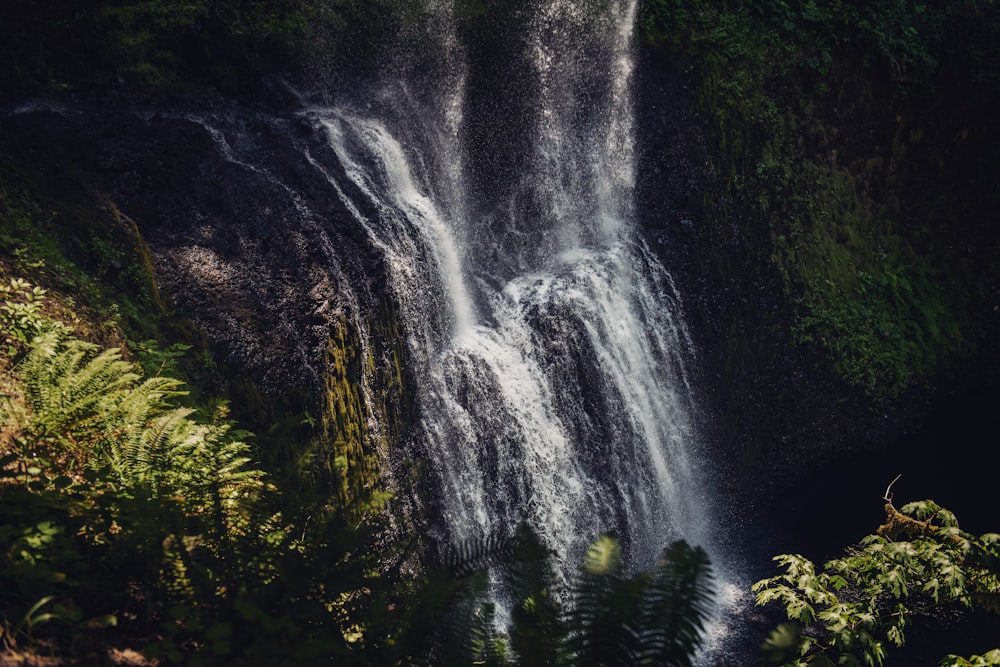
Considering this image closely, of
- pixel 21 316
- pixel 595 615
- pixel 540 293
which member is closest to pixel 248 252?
pixel 21 316

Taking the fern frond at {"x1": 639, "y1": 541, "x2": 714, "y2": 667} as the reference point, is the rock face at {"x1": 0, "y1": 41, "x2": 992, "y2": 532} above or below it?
above

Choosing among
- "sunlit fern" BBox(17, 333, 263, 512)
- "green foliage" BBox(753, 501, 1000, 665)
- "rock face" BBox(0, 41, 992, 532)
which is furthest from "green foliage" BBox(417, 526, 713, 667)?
"rock face" BBox(0, 41, 992, 532)

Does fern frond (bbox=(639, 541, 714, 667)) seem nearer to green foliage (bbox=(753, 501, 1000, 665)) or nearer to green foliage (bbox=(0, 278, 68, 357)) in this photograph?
green foliage (bbox=(753, 501, 1000, 665))

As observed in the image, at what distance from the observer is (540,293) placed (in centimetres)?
1088

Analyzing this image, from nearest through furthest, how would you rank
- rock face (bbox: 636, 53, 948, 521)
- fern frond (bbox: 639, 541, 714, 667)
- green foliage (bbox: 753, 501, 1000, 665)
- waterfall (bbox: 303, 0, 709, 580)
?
1. fern frond (bbox: 639, 541, 714, 667)
2. green foliage (bbox: 753, 501, 1000, 665)
3. waterfall (bbox: 303, 0, 709, 580)
4. rock face (bbox: 636, 53, 948, 521)

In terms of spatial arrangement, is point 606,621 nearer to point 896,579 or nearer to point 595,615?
point 595,615

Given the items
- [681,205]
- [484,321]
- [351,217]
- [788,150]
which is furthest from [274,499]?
[788,150]

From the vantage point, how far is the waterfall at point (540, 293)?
9305 millimetres

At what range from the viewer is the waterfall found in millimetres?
9305

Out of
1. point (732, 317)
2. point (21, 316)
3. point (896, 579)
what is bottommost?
point (896, 579)

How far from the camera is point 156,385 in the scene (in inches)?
215

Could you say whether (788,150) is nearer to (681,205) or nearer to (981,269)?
(681,205)

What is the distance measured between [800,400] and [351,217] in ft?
Answer: 27.7

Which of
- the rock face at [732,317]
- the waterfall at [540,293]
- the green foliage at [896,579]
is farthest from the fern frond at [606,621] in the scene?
the rock face at [732,317]
